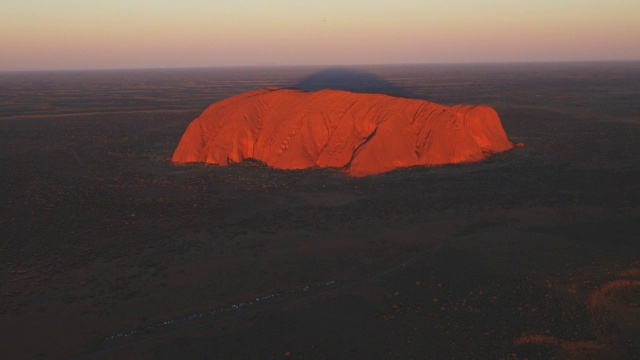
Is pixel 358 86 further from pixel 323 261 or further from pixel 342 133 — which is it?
pixel 323 261

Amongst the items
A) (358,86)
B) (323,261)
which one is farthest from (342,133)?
(358,86)

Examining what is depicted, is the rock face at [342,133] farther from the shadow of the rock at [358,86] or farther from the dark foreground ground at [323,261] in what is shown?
the shadow of the rock at [358,86]

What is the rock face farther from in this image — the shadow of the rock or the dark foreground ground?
the shadow of the rock

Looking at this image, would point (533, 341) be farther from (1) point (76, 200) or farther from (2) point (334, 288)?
(1) point (76, 200)

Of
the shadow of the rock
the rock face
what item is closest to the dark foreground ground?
the rock face

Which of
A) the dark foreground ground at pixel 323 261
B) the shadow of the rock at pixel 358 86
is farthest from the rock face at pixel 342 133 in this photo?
the shadow of the rock at pixel 358 86

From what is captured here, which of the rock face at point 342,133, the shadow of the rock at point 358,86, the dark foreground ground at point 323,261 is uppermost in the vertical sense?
the shadow of the rock at point 358,86

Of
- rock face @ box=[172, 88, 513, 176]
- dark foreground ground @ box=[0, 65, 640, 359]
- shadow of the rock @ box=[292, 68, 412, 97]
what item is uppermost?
shadow of the rock @ box=[292, 68, 412, 97]
